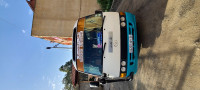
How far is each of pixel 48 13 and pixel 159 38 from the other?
12.6 meters

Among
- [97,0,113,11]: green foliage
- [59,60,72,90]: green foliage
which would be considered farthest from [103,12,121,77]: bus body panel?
[59,60,72,90]: green foliage

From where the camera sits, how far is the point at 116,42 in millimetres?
4945

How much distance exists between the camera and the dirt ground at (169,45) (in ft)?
11.1

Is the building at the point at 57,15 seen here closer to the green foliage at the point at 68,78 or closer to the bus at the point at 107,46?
the bus at the point at 107,46

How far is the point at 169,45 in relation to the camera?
4.15m

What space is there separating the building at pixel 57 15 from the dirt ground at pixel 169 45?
9.92m

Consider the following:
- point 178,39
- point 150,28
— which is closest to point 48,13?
point 150,28

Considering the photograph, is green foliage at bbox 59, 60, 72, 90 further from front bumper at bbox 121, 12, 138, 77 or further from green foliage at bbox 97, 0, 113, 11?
front bumper at bbox 121, 12, 138, 77

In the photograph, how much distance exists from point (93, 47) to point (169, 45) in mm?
2372

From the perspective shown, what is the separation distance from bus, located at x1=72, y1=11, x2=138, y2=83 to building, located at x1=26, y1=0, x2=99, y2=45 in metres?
9.57

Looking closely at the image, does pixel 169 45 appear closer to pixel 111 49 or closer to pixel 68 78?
pixel 111 49

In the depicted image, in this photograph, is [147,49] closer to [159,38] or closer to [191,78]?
[159,38]

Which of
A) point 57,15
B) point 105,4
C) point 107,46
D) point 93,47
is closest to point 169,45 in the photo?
point 107,46

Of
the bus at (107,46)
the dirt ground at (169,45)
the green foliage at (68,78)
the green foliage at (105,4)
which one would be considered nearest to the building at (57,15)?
the green foliage at (105,4)
